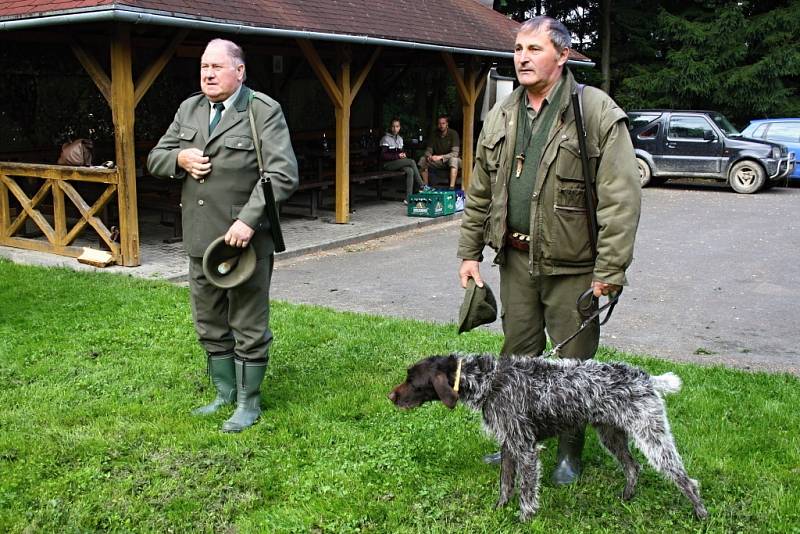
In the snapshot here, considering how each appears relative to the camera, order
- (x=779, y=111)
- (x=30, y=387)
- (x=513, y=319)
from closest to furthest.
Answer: (x=513, y=319) < (x=30, y=387) < (x=779, y=111)

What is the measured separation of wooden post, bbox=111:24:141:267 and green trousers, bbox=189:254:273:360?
502 cm

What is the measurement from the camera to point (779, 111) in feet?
81.0

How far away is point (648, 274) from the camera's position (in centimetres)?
990

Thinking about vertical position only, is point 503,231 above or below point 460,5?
below

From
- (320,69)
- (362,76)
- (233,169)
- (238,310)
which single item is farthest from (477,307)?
(362,76)

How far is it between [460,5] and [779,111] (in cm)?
1234

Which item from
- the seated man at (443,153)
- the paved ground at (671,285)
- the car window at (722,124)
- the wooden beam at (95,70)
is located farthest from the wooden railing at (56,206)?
the car window at (722,124)

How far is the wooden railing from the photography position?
372 inches

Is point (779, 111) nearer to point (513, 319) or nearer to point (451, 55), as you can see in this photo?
point (451, 55)

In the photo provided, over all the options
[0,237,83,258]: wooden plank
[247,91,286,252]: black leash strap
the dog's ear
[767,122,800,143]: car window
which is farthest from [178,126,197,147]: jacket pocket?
[767,122,800,143]: car window

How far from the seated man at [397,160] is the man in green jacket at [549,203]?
11066mm

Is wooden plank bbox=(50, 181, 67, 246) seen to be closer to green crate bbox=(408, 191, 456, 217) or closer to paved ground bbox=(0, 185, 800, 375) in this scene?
paved ground bbox=(0, 185, 800, 375)

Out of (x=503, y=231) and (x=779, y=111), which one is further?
(x=779, y=111)

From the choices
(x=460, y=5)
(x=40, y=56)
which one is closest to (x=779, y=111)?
(x=460, y=5)
